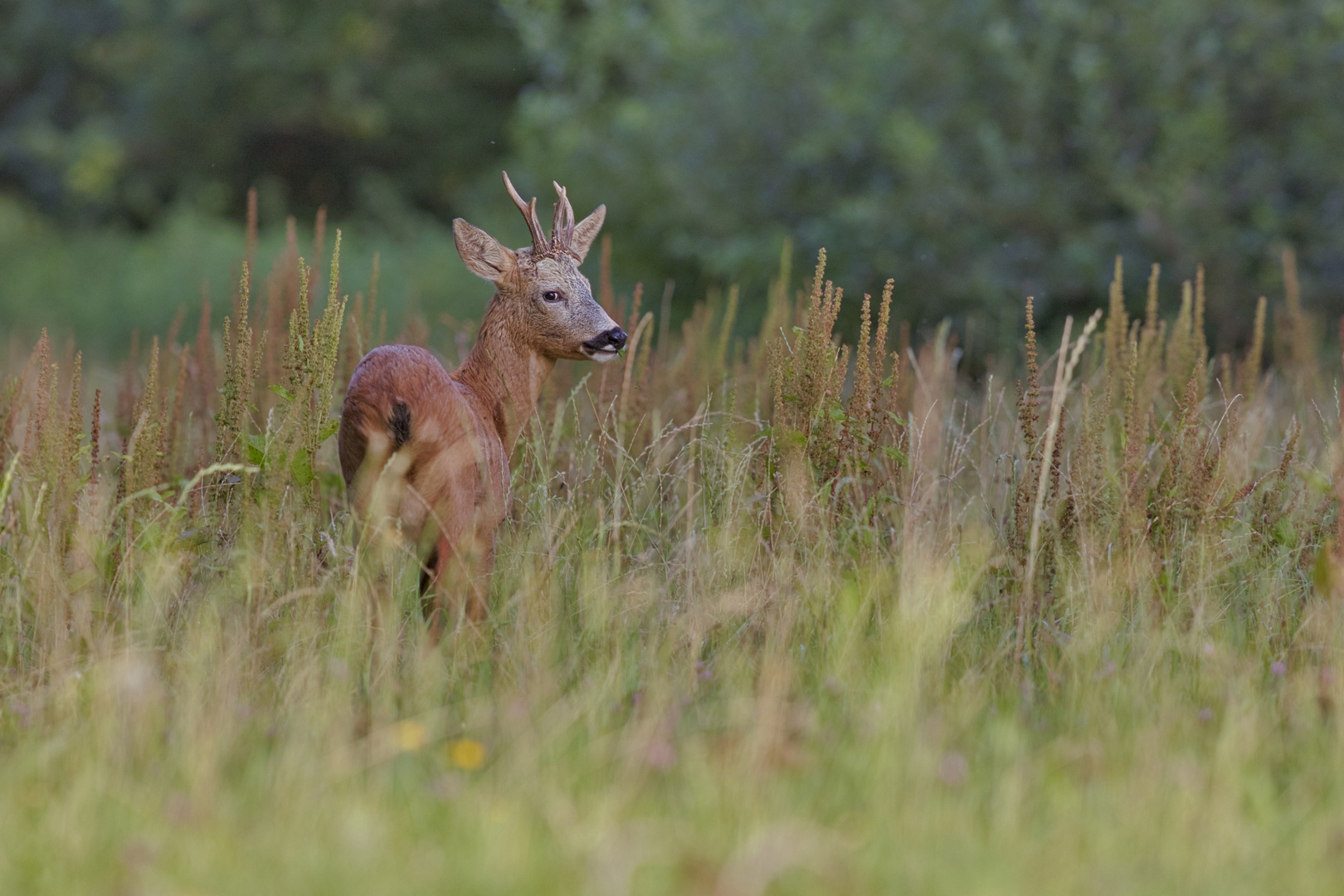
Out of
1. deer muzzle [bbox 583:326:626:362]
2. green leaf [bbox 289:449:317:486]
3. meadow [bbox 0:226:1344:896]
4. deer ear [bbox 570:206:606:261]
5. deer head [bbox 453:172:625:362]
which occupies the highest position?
deer ear [bbox 570:206:606:261]

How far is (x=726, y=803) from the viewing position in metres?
3.05

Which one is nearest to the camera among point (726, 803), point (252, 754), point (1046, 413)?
point (726, 803)

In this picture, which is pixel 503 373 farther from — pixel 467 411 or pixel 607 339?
pixel 467 411

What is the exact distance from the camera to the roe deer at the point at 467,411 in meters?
4.26

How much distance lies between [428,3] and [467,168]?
3051 mm

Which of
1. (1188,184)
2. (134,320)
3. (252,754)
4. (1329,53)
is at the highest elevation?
(1329,53)

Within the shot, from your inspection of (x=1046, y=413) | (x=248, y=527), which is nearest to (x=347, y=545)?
(x=248, y=527)

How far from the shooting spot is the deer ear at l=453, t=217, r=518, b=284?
4.97 meters

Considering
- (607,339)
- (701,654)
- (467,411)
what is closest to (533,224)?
(607,339)

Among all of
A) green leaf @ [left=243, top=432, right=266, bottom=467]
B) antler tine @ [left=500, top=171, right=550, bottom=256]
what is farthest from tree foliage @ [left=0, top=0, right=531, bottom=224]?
green leaf @ [left=243, top=432, right=266, bottom=467]

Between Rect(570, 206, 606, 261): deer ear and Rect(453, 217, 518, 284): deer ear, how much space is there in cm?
28

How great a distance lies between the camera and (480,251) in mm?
4988

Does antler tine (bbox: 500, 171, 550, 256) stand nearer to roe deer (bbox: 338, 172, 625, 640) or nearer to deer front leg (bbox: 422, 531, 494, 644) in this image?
roe deer (bbox: 338, 172, 625, 640)

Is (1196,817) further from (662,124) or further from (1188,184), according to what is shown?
(662,124)
